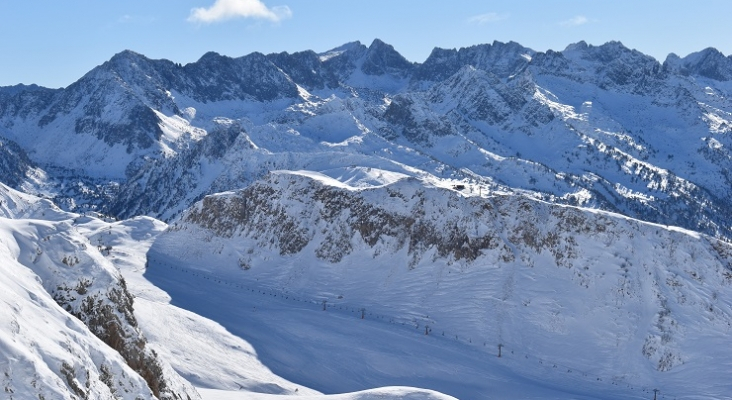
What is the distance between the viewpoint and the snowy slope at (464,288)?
7744cm


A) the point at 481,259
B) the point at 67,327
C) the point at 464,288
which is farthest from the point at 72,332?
the point at 481,259

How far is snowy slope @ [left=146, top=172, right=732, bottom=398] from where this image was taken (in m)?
77.4

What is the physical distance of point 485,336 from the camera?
8538cm

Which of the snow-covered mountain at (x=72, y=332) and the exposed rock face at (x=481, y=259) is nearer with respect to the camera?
the snow-covered mountain at (x=72, y=332)

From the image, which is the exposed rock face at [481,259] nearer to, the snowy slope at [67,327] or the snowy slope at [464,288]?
the snowy slope at [464,288]

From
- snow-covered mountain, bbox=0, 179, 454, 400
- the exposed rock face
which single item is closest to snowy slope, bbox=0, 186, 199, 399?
snow-covered mountain, bbox=0, 179, 454, 400

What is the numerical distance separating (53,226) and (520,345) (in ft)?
192

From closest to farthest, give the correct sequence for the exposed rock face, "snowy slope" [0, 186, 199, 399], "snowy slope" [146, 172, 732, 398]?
"snowy slope" [0, 186, 199, 399] → "snowy slope" [146, 172, 732, 398] → the exposed rock face

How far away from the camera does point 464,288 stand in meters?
93.0

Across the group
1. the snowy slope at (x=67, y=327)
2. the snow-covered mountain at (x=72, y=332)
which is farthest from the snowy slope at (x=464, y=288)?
the snowy slope at (x=67, y=327)

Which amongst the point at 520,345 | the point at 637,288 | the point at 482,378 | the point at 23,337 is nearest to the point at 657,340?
the point at 637,288

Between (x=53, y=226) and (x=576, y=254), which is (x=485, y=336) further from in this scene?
(x=53, y=226)

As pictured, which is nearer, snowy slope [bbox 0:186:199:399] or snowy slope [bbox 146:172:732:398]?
snowy slope [bbox 0:186:199:399]

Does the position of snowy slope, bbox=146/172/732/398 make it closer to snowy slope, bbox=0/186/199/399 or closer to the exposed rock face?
the exposed rock face
